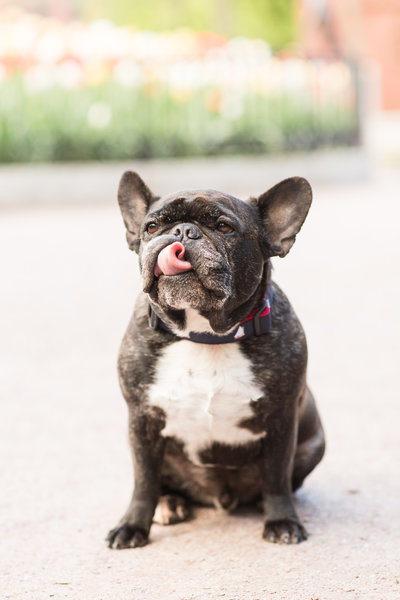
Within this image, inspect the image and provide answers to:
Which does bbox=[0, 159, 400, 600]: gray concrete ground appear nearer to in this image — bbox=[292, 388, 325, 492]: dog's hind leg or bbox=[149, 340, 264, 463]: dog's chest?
bbox=[292, 388, 325, 492]: dog's hind leg

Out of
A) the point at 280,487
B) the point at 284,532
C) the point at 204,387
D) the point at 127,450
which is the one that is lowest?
the point at 127,450

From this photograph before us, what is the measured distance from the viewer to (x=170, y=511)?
319cm

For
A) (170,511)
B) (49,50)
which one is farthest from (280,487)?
(49,50)

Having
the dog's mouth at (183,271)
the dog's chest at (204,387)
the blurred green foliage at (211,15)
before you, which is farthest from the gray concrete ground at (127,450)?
the blurred green foliage at (211,15)

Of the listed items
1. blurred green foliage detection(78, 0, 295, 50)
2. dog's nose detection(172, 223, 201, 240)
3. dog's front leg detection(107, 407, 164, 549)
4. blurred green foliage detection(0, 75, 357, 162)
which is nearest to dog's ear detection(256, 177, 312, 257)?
dog's nose detection(172, 223, 201, 240)

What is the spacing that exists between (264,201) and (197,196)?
0.32 meters

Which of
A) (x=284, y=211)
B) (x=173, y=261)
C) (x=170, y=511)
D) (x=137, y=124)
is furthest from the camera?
Answer: (x=137, y=124)

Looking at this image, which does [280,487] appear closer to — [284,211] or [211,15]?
[284,211]

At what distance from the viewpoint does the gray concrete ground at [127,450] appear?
272 centimetres

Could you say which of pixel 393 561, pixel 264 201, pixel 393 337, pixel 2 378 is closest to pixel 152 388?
pixel 264 201

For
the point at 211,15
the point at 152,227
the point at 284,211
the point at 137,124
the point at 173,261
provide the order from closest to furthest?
1. the point at 173,261
2. the point at 152,227
3. the point at 284,211
4. the point at 137,124
5. the point at 211,15

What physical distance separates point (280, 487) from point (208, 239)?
87 cm

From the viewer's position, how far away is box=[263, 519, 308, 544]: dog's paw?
2.96 meters

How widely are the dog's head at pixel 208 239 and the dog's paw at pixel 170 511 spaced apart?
2.42ft
